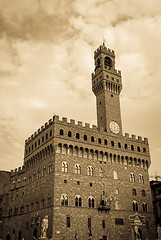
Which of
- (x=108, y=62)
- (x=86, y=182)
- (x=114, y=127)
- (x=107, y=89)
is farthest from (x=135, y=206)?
(x=108, y=62)

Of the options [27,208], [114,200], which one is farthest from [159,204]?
[27,208]

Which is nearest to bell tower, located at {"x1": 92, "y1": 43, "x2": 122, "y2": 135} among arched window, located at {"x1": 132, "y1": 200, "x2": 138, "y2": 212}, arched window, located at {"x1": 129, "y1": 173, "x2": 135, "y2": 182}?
arched window, located at {"x1": 129, "y1": 173, "x2": 135, "y2": 182}

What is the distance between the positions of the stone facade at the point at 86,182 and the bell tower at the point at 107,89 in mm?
215

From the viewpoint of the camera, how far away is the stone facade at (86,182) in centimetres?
4116

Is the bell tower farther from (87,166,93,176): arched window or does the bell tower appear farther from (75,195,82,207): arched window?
(75,195,82,207): arched window

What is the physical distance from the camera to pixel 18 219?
5025cm

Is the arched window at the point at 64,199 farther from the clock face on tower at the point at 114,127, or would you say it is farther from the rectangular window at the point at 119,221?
the clock face on tower at the point at 114,127

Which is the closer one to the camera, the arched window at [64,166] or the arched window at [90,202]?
the arched window at [64,166]

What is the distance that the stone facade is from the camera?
41.2 meters

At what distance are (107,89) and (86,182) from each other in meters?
21.1

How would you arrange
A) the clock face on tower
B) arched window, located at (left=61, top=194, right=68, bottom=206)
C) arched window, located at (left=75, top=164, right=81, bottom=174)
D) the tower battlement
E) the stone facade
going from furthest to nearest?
the tower battlement → the clock face on tower → arched window, located at (left=75, top=164, right=81, bottom=174) → the stone facade → arched window, located at (left=61, top=194, right=68, bottom=206)

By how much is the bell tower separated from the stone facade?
215 millimetres

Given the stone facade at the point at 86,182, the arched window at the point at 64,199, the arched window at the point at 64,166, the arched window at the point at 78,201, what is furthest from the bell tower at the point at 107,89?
the arched window at the point at 64,199

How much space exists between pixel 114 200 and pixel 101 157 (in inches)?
315
